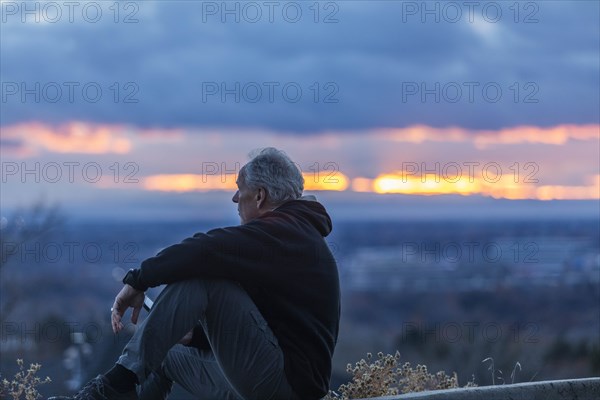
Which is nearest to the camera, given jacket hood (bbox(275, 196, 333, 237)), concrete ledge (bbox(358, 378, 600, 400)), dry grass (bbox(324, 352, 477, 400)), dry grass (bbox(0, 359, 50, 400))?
jacket hood (bbox(275, 196, 333, 237))

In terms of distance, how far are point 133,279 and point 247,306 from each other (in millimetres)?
473

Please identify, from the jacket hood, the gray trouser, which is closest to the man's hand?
the gray trouser

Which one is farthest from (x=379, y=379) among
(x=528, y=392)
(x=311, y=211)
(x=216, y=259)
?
(x=216, y=259)

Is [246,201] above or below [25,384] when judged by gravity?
above

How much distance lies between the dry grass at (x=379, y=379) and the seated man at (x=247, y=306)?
666 mm

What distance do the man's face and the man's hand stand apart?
54 centimetres

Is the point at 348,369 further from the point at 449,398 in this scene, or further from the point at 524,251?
the point at 524,251

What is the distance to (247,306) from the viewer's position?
358 cm

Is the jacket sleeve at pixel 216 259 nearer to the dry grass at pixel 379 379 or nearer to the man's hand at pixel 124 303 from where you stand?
the man's hand at pixel 124 303

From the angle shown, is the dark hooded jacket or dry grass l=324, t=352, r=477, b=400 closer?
the dark hooded jacket

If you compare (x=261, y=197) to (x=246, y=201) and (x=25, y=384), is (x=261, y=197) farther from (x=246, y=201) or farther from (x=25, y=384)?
(x=25, y=384)

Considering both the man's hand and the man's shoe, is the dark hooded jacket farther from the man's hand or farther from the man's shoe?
the man's shoe

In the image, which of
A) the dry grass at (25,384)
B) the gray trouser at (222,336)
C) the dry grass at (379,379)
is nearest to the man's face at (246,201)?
the gray trouser at (222,336)

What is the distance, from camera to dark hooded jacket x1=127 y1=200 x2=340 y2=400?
355 cm
